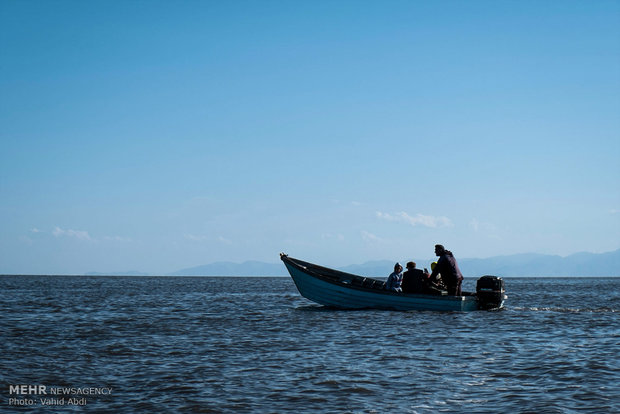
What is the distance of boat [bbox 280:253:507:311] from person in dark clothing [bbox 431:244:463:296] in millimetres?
468

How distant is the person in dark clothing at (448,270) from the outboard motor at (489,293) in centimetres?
155

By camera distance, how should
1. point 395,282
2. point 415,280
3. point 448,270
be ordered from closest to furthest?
point 448,270, point 415,280, point 395,282

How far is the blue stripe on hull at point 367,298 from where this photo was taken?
1059 inches

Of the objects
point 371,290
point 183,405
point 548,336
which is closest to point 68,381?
point 183,405

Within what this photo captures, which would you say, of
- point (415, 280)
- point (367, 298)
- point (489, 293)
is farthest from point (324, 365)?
point (489, 293)

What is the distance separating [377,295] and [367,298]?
2.13 feet

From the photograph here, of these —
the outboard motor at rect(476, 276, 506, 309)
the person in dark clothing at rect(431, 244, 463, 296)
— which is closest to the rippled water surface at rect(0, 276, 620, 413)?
the person in dark clothing at rect(431, 244, 463, 296)

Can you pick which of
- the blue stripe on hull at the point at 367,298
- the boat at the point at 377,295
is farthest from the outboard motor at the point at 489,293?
the blue stripe on hull at the point at 367,298

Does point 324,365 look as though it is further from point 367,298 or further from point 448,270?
point 367,298

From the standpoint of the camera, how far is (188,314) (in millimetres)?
30781

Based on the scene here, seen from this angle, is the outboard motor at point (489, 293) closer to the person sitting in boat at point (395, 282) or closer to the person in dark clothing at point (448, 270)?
the person in dark clothing at point (448, 270)

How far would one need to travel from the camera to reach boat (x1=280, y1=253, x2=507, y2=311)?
1062 inches

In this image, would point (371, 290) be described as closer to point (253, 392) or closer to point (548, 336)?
point (548, 336)

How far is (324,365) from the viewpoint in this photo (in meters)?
14.6
